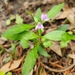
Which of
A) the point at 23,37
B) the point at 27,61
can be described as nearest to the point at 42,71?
the point at 27,61

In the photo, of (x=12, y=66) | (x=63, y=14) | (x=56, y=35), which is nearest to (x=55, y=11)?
(x=56, y=35)

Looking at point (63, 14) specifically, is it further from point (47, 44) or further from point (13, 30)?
point (13, 30)

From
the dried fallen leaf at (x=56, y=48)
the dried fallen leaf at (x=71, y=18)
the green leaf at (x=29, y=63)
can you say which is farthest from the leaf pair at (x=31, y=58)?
the dried fallen leaf at (x=71, y=18)

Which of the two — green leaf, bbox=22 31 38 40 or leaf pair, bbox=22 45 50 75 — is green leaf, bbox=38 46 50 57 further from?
green leaf, bbox=22 31 38 40

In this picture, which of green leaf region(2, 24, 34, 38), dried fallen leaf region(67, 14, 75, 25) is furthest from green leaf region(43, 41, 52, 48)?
dried fallen leaf region(67, 14, 75, 25)

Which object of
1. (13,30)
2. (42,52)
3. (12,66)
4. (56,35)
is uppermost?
(13,30)

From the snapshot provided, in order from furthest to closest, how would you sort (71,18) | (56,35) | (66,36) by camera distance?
(71,18) → (56,35) → (66,36)

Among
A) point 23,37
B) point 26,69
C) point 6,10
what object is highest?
point 6,10

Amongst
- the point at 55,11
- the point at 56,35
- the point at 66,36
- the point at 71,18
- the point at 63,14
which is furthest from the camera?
the point at 63,14

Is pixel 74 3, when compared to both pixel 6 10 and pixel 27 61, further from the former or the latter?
pixel 27 61

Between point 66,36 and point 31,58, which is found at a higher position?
point 66,36

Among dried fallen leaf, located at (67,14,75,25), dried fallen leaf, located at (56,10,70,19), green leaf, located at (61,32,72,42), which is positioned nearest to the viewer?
green leaf, located at (61,32,72,42)
